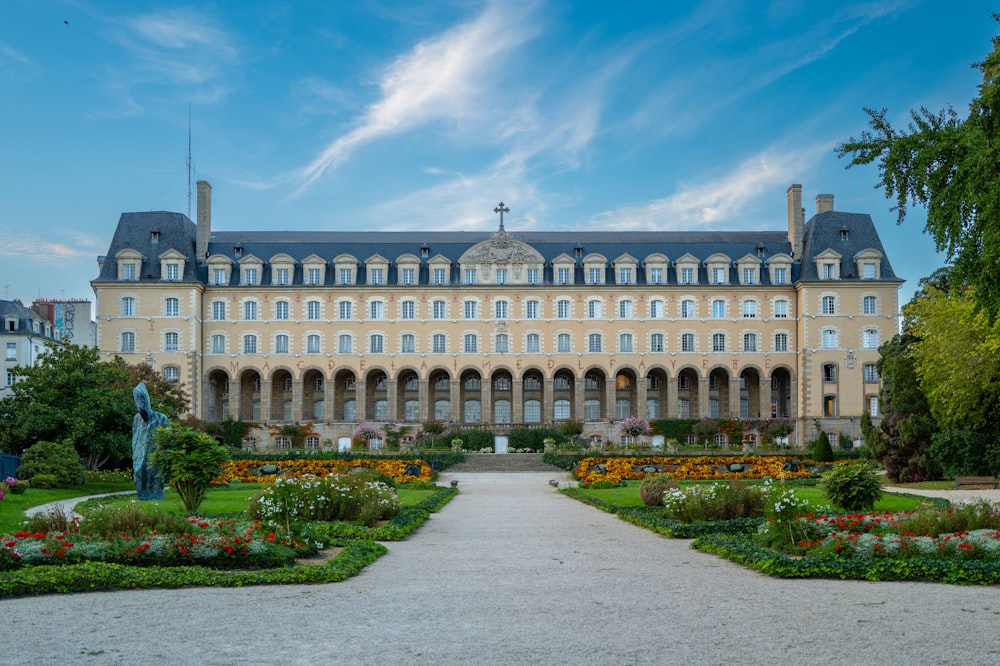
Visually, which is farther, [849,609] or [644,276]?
[644,276]

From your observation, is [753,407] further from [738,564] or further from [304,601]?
[304,601]

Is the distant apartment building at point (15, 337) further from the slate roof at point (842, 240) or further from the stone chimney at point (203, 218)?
the slate roof at point (842, 240)

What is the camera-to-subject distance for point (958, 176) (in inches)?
511

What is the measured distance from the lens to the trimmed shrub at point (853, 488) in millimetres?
15000

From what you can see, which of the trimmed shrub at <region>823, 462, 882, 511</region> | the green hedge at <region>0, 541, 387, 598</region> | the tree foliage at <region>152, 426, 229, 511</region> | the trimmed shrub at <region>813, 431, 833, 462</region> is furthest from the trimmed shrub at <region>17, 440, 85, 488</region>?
the trimmed shrub at <region>813, 431, 833, 462</region>

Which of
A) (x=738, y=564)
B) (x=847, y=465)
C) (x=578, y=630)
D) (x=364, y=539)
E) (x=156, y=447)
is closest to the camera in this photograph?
(x=578, y=630)

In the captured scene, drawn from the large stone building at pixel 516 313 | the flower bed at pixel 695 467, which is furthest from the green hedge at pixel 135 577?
the large stone building at pixel 516 313

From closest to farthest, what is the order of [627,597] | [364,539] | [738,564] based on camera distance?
[627,597], [738,564], [364,539]

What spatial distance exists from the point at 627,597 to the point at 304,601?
2.87 meters

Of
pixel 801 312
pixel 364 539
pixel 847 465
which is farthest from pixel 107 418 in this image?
pixel 801 312

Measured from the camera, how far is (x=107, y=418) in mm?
26391

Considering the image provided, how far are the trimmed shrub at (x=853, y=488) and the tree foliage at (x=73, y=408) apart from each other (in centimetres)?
1835

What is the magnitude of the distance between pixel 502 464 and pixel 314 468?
29.9ft

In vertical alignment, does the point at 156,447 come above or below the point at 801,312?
below
